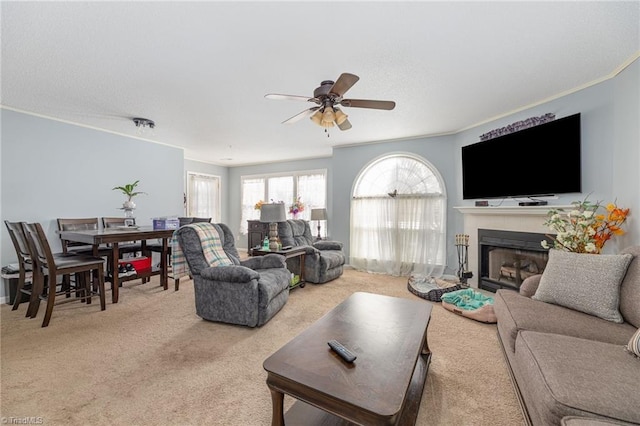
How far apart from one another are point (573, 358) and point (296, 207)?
17.6 feet

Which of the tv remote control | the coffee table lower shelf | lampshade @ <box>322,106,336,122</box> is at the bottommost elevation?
the coffee table lower shelf

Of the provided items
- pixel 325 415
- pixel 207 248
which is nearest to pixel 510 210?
pixel 325 415

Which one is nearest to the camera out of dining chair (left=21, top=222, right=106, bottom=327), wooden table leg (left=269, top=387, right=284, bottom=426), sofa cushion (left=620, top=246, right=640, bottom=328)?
wooden table leg (left=269, top=387, right=284, bottom=426)

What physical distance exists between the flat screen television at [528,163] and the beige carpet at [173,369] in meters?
1.80

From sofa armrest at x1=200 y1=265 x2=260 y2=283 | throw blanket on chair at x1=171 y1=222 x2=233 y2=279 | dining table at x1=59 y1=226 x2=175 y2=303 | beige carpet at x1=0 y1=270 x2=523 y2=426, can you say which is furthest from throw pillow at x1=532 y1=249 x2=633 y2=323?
dining table at x1=59 y1=226 x2=175 y2=303

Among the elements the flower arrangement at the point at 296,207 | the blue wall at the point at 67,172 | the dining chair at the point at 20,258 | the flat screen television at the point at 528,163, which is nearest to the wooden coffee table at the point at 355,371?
the flat screen television at the point at 528,163

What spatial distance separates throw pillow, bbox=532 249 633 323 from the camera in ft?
5.81

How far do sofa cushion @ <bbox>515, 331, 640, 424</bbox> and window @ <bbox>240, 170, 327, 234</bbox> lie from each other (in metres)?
5.01

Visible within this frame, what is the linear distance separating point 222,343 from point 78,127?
13.2ft

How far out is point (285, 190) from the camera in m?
6.74

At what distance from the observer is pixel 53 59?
227cm

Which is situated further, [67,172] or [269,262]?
[67,172]

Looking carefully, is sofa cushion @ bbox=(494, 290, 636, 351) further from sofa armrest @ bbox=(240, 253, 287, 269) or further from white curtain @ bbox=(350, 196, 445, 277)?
white curtain @ bbox=(350, 196, 445, 277)

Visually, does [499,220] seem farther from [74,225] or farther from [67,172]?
[67,172]
